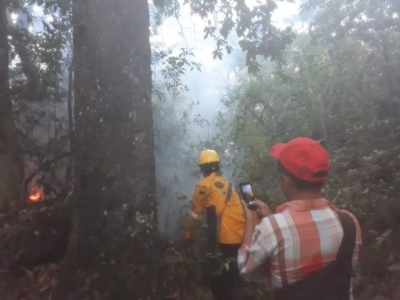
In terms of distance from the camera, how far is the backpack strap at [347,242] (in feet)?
7.23

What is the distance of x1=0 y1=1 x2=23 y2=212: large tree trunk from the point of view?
20.5 feet

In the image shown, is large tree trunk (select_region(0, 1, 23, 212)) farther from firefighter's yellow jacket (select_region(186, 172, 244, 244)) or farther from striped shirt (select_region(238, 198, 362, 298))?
striped shirt (select_region(238, 198, 362, 298))

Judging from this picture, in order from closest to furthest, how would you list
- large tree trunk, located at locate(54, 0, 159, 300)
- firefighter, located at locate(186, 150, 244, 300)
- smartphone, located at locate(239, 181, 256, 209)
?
smartphone, located at locate(239, 181, 256, 209), large tree trunk, located at locate(54, 0, 159, 300), firefighter, located at locate(186, 150, 244, 300)

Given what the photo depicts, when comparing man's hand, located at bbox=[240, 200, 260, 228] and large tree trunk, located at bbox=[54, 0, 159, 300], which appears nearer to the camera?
man's hand, located at bbox=[240, 200, 260, 228]

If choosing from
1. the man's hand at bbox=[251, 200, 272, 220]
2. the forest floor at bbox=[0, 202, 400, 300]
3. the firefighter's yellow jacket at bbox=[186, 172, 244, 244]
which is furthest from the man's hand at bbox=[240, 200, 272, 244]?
the firefighter's yellow jacket at bbox=[186, 172, 244, 244]

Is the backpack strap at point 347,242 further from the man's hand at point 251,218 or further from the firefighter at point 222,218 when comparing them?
the firefighter at point 222,218

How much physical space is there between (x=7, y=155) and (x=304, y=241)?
5.44 meters

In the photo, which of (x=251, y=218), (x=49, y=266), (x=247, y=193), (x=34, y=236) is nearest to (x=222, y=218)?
(x=247, y=193)

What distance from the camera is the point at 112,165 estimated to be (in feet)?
12.1

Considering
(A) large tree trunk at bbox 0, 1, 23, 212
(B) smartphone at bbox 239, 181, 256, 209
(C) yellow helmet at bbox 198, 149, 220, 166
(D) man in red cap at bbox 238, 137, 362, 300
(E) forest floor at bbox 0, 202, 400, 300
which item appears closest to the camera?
(D) man in red cap at bbox 238, 137, 362, 300

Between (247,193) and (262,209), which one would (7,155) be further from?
(262,209)

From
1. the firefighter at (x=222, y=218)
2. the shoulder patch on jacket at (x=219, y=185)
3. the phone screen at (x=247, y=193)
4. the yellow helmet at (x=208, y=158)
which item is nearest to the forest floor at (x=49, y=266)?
the firefighter at (x=222, y=218)

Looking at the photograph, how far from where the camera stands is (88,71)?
12.6ft

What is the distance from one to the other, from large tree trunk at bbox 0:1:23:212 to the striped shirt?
4843 mm
